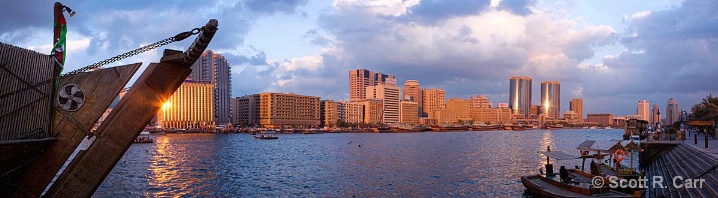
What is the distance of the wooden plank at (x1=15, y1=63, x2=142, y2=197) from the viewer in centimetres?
1532

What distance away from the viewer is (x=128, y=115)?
50.8ft

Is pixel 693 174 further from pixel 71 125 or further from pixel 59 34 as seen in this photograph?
pixel 59 34

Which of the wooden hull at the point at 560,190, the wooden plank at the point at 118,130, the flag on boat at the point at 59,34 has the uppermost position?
the flag on boat at the point at 59,34

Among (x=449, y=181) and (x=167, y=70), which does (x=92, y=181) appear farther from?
(x=449, y=181)

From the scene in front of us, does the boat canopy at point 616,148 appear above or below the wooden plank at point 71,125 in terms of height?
below

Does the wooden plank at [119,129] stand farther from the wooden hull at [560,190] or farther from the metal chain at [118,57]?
the wooden hull at [560,190]

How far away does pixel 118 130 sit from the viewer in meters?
15.5

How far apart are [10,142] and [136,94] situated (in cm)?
355

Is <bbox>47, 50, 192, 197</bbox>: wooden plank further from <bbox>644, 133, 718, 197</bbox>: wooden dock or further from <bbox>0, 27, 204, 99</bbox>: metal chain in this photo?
<bbox>644, 133, 718, 197</bbox>: wooden dock

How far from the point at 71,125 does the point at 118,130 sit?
149cm

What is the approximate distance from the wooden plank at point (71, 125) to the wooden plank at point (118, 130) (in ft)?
1.25

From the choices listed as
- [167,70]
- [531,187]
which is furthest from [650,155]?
[167,70]

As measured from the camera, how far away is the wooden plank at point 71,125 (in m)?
15.3

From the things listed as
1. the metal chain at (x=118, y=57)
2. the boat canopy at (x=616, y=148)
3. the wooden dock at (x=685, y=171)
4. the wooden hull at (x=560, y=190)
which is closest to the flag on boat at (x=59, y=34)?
the metal chain at (x=118, y=57)
